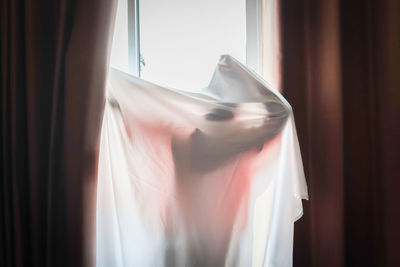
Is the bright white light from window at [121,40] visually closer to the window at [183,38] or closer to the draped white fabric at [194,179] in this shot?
the window at [183,38]

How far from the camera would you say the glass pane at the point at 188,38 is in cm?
126

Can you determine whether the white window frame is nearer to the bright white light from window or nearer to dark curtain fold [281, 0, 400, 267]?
the bright white light from window

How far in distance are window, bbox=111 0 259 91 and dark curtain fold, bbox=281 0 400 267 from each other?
0.80ft

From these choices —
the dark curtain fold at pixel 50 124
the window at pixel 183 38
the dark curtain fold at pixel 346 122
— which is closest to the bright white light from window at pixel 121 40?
the window at pixel 183 38

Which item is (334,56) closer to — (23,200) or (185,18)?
(185,18)

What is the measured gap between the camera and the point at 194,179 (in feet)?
3.33

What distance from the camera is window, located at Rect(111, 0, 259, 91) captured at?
1.26 m

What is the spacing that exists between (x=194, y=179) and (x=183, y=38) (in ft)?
2.50

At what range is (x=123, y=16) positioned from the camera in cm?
126

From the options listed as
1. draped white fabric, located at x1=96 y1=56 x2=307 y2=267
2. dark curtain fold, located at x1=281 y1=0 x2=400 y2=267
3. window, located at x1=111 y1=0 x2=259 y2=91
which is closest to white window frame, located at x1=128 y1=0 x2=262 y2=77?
window, located at x1=111 y1=0 x2=259 y2=91

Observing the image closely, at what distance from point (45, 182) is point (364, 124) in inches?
58.5

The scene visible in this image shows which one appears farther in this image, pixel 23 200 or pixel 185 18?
pixel 185 18

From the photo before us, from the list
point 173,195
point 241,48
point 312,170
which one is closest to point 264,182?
point 312,170

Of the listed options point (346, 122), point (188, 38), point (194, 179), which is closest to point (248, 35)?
point (188, 38)
